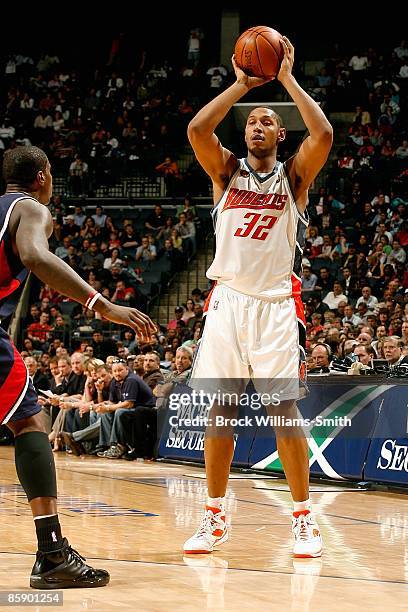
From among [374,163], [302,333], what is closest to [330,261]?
[374,163]

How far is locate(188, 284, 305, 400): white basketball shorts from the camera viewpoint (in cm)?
511

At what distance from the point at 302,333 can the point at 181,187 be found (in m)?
16.3

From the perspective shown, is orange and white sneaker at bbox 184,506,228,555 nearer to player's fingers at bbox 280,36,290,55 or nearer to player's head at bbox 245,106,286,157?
player's head at bbox 245,106,286,157

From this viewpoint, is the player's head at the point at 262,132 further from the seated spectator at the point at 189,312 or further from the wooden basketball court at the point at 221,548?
the seated spectator at the point at 189,312

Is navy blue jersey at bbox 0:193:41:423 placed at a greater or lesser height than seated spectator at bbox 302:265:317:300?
lesser

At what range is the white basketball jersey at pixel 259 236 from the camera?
5.23 meters

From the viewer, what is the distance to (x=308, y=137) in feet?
17.1

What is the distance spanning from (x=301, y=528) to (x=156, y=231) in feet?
50.7

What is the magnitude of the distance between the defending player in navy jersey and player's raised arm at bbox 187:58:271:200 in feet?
4.02

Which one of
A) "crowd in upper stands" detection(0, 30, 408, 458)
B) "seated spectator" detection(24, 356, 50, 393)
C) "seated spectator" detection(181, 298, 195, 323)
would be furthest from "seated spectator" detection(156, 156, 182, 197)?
"seated spectator" detection(24, 356, 50, 393)

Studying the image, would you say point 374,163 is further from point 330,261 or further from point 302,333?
point 302,333

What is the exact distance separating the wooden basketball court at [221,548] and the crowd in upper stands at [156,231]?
3079 mm

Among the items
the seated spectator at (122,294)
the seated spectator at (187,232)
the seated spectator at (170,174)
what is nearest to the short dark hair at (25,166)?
the seated spectator at (122,294)

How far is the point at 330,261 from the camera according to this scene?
17203 mm
